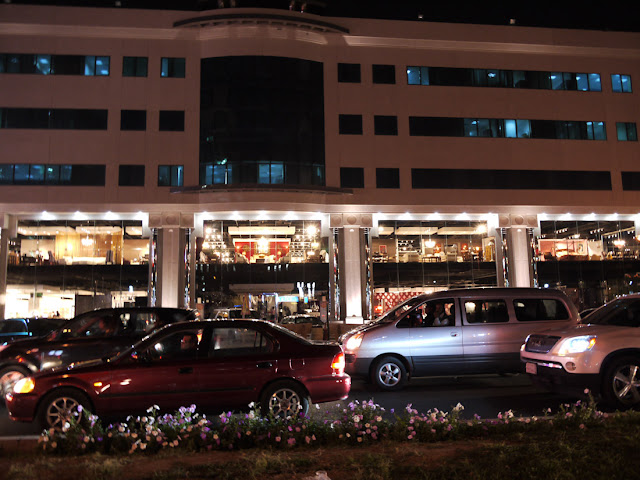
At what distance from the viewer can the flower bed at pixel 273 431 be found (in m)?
6.02

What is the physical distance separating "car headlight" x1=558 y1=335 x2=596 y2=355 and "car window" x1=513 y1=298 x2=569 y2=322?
11.1 feet

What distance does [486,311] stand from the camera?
476 inches

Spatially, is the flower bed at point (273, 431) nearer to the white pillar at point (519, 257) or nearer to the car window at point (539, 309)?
the car window at point (539, 309)

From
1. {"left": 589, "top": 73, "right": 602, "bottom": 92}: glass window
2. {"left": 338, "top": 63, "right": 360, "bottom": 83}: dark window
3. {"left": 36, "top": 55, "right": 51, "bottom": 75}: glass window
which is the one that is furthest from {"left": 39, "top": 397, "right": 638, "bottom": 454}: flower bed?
{"left": 589, "top": 73, "right": 602, "bottom": 92}: glass window

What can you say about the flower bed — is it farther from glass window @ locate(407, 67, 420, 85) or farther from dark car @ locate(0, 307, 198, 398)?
glass window @ locate(407, 67, 420, 85)

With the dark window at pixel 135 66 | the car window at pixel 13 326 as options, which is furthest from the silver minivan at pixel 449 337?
the dark window at pixel 135 66

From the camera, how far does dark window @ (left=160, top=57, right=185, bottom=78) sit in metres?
30.9

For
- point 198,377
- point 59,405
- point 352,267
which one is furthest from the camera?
point 352,267

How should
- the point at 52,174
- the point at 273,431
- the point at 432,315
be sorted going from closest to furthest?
the point at 273,431
the point at 432,315
the point at 52,174

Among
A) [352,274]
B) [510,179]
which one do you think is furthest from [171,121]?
[510,179]

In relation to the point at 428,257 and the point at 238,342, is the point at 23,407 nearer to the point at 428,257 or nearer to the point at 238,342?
the point at 238,342

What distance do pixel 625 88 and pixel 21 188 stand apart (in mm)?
35962

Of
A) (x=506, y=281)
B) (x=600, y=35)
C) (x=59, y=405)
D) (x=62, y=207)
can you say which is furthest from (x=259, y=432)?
(x=600, y=35)

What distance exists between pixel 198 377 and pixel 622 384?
6.46 metres
